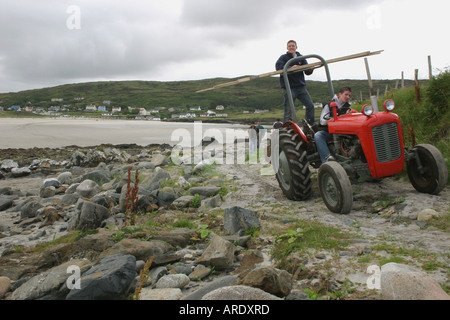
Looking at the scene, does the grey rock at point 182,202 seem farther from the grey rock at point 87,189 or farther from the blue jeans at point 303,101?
the grey rock at point 87,189

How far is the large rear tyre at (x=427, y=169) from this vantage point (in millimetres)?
4867

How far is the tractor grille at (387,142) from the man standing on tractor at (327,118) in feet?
2.57

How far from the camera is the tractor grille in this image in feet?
16.1

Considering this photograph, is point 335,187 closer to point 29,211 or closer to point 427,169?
point 427,169

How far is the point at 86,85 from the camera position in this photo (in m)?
169

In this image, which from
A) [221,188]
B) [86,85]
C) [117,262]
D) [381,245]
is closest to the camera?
→ [117,262]

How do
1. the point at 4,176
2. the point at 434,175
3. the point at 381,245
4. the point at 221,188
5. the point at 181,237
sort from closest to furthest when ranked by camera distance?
the point at 381,245, the point at 181,237, the point at 434,175, the point at 221,188, the point at 4,176

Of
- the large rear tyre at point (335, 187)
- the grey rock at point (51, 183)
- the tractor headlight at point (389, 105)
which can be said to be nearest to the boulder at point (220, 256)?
the large rear tyre at point (335, 187)

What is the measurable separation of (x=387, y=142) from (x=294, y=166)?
5.13 ft

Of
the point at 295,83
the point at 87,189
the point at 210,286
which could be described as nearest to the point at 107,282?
the point at 210,286

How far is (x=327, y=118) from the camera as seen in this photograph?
226 inches
